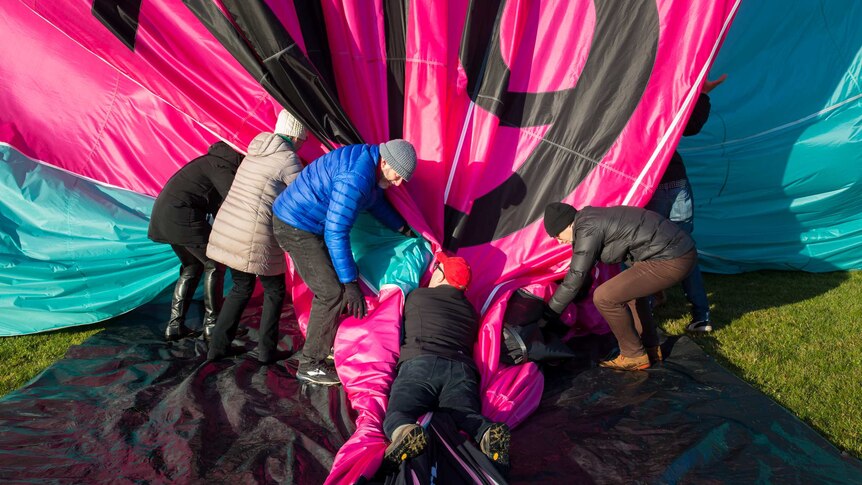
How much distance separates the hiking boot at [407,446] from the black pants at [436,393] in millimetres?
184

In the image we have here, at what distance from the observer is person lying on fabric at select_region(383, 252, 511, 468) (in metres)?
2.93

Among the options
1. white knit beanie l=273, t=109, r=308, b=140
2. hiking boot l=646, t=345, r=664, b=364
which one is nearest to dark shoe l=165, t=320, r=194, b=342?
white knit beanie l=273, t=109, r=308, b=140

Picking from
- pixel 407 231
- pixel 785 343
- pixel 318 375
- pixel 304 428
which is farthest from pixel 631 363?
pixel 304 428

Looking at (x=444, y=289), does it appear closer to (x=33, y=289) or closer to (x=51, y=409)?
(x=51, y=409)

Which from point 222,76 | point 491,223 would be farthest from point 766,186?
point 222,76

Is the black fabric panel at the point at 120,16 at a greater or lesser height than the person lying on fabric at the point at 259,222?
greater

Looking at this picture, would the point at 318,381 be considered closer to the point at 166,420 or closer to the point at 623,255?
the point at 166,420

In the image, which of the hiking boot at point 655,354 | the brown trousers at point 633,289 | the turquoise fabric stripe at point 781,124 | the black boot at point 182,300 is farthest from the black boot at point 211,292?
the turquoise fabric stripe at point 781,124

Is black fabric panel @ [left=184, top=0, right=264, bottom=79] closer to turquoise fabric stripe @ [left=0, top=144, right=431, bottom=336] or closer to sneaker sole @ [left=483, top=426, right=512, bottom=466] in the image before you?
turquoise fabric stripe @ [left=0, top=144, right=431, bottom=336]

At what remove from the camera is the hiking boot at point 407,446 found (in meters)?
2.81

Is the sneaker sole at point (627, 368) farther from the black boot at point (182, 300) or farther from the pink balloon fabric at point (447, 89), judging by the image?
the black boot at point (182, 300)

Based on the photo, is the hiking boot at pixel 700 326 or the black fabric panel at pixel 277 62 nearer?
the black fabric panel at pixel 277 62

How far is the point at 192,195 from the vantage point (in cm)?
424

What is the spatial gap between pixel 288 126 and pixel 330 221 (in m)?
0.78
